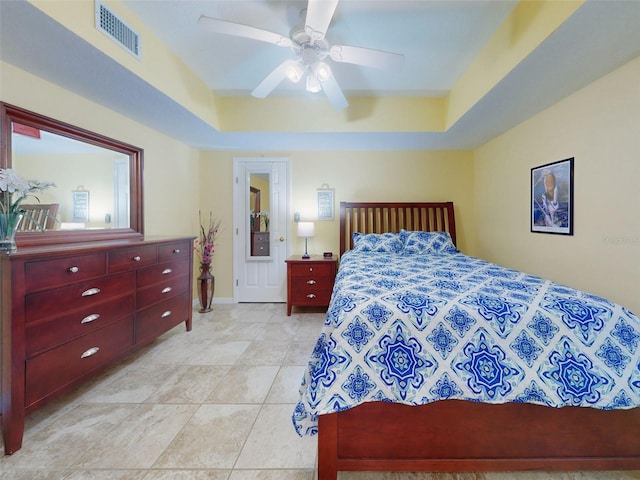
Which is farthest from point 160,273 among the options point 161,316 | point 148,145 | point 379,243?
point 379,243

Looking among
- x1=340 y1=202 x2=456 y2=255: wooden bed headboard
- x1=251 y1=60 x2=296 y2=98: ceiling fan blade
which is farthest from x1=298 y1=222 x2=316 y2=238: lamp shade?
x1=251 y1=60 x2=296 y2=98: ceiling fan blade

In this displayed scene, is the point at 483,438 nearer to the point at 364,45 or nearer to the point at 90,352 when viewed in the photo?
the point at 90,352

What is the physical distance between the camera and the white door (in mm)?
3992

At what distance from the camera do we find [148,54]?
2066 mm

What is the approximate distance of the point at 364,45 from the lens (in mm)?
2221

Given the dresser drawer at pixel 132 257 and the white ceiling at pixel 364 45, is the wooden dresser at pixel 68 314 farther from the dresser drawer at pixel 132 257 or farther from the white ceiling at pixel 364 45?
the white ceiling at pixel 364 45

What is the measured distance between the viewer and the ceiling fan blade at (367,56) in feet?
6.00

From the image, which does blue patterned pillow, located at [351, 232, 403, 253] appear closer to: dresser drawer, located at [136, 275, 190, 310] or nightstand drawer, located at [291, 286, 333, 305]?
nightstand drawer, located at [291, 286, 333, 305]

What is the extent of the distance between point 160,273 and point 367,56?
8.18 feet

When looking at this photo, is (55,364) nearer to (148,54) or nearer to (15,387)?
(15,387)

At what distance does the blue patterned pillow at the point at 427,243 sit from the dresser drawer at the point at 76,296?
2871 mm

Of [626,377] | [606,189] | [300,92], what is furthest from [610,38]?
[300,92]

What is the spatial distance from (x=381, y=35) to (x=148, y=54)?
5.96ft

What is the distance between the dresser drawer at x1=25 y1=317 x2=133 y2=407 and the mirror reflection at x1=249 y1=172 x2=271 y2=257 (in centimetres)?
209
